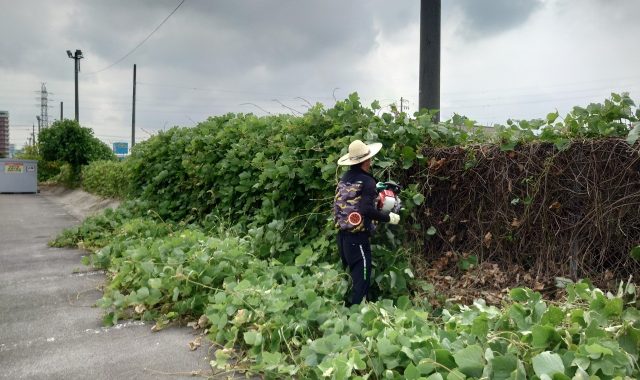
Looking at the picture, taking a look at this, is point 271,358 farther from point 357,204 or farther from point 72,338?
point 72,338

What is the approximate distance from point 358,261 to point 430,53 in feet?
8.77

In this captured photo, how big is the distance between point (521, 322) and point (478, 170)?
2053mm

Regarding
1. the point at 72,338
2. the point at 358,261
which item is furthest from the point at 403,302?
the point at 72,338

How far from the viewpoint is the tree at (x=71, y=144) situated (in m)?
28.2

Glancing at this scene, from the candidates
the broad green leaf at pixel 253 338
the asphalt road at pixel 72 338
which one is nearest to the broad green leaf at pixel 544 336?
the broad green leaf at pixel 253 338

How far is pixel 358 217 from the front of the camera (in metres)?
4.44

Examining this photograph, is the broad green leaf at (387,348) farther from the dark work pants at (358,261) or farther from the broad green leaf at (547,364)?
the dark work pants at (358,261)

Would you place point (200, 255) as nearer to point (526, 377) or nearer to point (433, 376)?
point (433, 376)

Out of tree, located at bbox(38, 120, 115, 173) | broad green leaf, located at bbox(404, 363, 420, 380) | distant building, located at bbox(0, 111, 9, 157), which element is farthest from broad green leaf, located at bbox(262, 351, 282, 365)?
distant building, located at bbox(0, 111, 9, 157)

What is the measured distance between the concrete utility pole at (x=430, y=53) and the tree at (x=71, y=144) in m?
26.3

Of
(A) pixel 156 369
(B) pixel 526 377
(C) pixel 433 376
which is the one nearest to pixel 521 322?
(B) pixel 526 377

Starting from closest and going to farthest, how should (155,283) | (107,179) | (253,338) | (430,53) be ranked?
1. (253,338)
2. (155,283)
3. (430,53)
4. (107,179)

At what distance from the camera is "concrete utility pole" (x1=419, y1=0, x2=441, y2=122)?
5.60m

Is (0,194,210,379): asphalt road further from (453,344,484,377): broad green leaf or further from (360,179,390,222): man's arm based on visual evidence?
(453,344,484,377): broad green leaf
